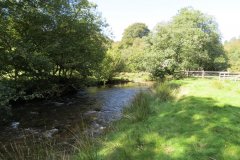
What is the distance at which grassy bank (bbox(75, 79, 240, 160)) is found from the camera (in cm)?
626

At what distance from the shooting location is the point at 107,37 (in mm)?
30141

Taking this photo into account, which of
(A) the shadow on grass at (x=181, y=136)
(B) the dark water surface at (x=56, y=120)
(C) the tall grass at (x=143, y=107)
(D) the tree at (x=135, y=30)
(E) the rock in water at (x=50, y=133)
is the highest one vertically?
(D) the tree at (x=135, y=30)

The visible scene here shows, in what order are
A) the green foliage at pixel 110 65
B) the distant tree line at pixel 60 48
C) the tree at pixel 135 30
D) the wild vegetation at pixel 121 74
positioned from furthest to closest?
the tree at pixel 135 30
the green foliage at pixel 110 65
the distant tree line at pixel 60 48
the wild vegetation at pixel 121 74

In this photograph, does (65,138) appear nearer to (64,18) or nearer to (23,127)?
(23,127)

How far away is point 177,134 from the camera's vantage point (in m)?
7.64

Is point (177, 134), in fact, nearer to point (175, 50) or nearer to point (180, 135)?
point (180, 135)

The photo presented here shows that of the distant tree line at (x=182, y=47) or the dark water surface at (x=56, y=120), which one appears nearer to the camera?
the dark water surface at (x=56, y=120)

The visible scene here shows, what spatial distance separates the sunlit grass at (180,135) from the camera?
6256mm

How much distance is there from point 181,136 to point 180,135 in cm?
10

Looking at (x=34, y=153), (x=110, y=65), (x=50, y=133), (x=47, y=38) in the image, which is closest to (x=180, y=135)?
(x=34, y=153)

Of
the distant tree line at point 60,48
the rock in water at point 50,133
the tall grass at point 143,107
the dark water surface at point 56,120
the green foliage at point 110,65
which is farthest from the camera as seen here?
the green foliage at point 110,65

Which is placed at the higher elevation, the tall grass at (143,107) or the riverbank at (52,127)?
the tall grass at (143,107)

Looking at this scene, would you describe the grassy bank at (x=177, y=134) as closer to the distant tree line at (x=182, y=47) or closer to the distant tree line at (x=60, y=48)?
the distant tree line at (x=60, y=48)

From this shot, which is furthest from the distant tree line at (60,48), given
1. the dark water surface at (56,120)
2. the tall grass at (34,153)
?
the tall grass at (34,153)
